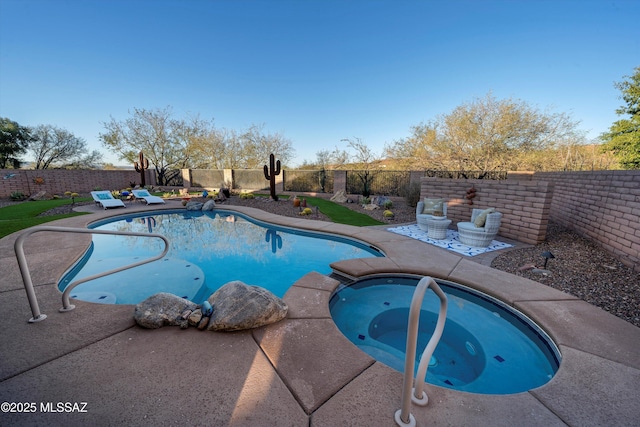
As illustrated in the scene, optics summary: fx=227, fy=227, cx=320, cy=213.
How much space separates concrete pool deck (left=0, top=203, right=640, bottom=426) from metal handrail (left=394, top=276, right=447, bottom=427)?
0.27 feet

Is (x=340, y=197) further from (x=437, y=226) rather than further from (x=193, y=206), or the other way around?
(x=193, y=206)

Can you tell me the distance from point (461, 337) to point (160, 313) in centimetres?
383

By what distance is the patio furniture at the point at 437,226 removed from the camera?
246 inches

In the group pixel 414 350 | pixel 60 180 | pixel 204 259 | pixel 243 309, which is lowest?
pixel 204 259

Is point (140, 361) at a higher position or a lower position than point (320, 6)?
lower

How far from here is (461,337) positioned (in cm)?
309

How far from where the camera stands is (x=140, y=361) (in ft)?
6.84

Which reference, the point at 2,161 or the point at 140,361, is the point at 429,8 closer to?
the point at 140,361

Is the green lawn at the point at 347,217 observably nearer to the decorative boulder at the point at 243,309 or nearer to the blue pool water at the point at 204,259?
the blue pool water at the point at 204,259

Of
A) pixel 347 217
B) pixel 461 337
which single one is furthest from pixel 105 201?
pixel 461 337

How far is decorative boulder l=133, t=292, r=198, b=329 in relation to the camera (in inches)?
101

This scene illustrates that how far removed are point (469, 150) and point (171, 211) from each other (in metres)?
16.6

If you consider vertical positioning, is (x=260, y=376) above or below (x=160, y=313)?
below

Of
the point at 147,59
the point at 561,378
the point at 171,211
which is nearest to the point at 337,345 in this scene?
the point at 561,378
